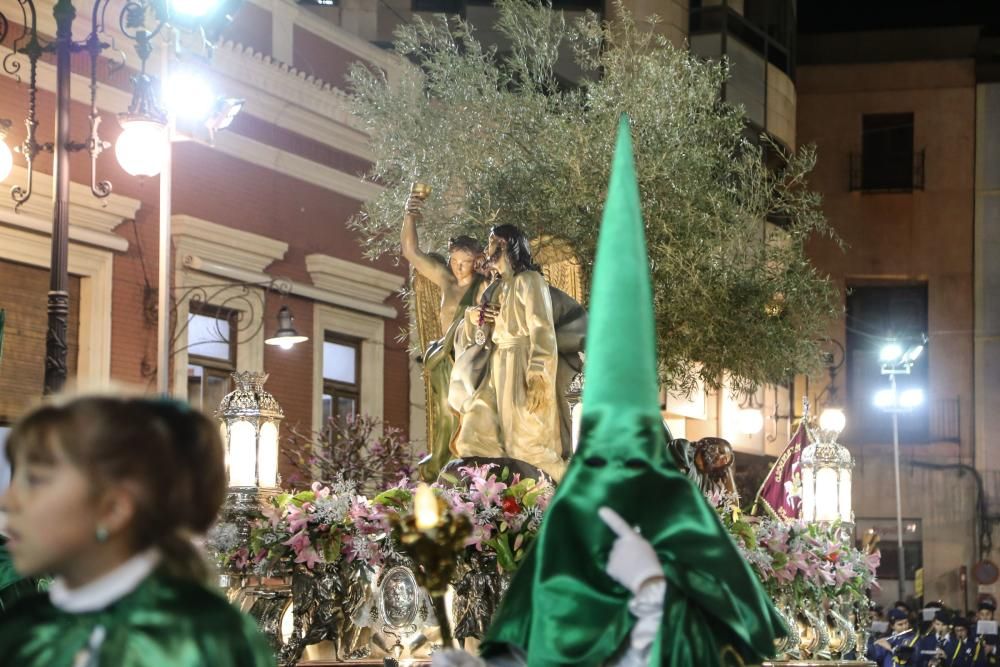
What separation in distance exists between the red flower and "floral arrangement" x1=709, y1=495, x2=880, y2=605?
113 centimetres

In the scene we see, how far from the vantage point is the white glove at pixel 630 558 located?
157 inches

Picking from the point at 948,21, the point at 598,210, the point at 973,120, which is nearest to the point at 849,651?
the point at 598,210

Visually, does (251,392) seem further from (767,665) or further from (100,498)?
(100,498)

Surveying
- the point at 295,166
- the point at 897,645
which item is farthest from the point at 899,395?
the point at 295,166

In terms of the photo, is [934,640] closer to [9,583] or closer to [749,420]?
[749,420]

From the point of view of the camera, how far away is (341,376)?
22.0 meters

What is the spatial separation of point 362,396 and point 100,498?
19.5m

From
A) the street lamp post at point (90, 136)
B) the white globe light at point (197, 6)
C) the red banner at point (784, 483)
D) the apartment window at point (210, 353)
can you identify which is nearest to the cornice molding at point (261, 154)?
the street lamp post at point (90, 136)

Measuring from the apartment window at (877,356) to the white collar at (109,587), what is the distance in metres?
34.0

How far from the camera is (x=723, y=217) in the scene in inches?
682

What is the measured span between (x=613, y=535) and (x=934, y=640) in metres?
17.6

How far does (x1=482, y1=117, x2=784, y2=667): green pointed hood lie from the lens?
13.4 ft

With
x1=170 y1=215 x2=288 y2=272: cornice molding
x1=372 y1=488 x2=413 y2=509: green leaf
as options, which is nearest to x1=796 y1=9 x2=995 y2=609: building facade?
x1=170 y1=215 x2=288 y2=272: cornice molding

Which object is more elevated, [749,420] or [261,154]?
[261,154]
